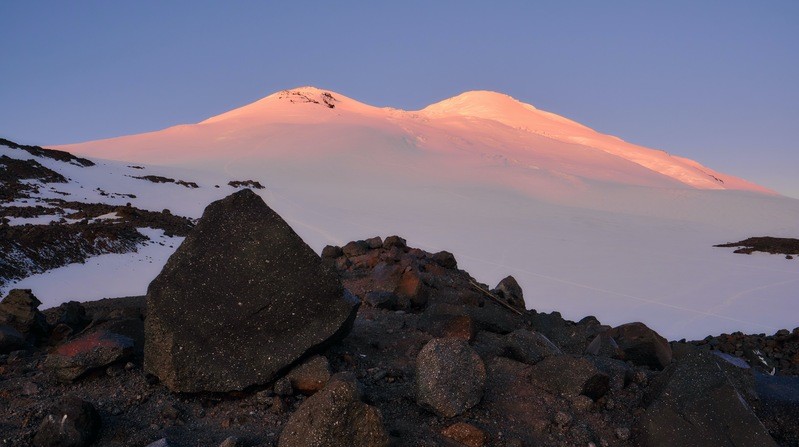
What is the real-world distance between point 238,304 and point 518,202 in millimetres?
22545

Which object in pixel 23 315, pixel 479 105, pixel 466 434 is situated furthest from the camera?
pixel 479 105

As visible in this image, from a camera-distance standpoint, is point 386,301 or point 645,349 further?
point 386,301

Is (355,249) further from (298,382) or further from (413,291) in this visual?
(298,382)

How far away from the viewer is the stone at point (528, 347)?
13.0 ft

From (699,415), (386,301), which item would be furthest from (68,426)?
(699,415)

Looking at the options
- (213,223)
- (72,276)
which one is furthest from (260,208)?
(72,276)

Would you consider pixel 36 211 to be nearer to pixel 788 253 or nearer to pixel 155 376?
pixel 155 376

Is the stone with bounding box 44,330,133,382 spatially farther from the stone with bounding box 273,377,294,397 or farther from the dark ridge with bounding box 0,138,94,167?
the dark ridge with bounding box 0,138,94,167

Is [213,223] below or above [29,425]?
above

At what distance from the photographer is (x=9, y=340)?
13.3ft

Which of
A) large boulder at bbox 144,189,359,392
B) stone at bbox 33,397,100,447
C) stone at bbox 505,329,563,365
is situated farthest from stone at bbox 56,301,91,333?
stone at bbox 505,329,563,365

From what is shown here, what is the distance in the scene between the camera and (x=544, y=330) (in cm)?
568

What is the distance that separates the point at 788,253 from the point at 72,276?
17.4 metres

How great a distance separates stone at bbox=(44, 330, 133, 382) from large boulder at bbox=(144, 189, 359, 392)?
30 cm
